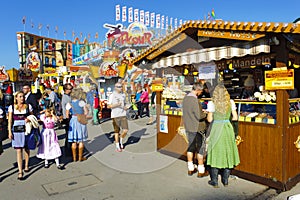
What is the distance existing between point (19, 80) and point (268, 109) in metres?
16.3

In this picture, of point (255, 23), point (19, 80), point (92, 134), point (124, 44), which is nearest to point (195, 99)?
point (255, 23)

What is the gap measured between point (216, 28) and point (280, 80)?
1.47 m

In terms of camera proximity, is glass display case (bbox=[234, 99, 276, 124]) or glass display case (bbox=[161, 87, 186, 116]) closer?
glass display case (bbox=[234, 99, 276, 124])

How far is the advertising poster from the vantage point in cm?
633

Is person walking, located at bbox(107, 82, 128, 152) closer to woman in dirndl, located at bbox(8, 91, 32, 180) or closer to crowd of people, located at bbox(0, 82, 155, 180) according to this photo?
crowd of people, located at bbox(0, 82, 155, 180)

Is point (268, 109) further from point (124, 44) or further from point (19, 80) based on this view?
point (124, 44)

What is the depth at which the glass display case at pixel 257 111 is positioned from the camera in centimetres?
429

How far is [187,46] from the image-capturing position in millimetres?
6012

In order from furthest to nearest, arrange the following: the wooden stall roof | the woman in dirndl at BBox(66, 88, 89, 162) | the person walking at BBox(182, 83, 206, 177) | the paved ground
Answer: the woman in dirndl at BBox(66, 88, 89, 162)
the person walking at BBox(182, 83, 206, 177)
the paved ground
the wooden stall roof

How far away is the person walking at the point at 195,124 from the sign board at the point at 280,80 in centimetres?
114

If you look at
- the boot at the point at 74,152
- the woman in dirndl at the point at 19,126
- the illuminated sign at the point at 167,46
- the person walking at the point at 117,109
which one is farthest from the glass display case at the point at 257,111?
the woman in dirndl at the point at 19,126

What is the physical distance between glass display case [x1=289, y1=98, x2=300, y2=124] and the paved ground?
109cm

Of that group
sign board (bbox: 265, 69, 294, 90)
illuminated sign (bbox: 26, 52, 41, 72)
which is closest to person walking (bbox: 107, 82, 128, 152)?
sign board (bbox: 265, 69, 294, 90)

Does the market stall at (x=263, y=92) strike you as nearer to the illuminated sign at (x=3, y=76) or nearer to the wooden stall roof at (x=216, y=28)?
the wooden stall roof at (x=216, y=28)
